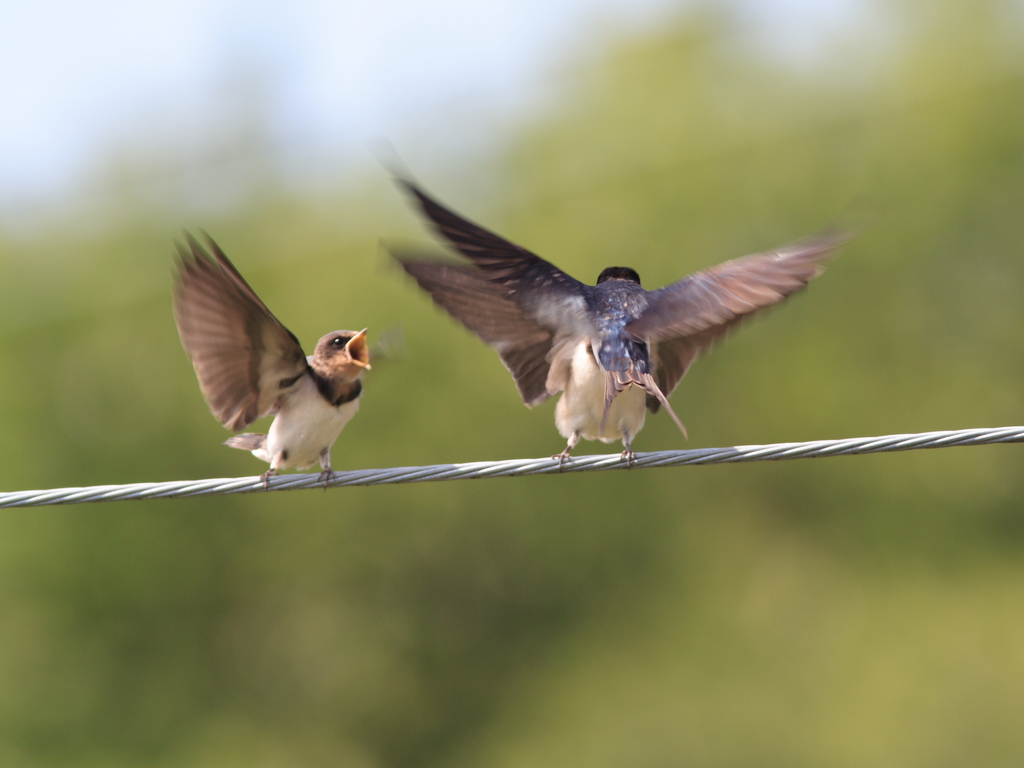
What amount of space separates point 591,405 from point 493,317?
58 cm

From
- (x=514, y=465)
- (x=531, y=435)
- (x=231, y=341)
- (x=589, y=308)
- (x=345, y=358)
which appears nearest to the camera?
(x=514, y=465)

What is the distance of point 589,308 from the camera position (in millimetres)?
5152

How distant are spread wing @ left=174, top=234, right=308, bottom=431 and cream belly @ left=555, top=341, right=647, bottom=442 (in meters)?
1.11

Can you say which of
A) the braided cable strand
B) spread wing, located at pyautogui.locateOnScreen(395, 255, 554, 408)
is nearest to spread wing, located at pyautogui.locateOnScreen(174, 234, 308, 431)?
spread wing, located at pyautogui.locateOnScreen(395, 255, 554, 408)

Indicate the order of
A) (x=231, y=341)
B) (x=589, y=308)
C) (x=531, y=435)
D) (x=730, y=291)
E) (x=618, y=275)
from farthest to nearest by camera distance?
1. (x=531, y=435)
2. (x=618, y=275)
3. (x=589, y=308)
4. (x=231, y=341)
5. (x=730, y=291)

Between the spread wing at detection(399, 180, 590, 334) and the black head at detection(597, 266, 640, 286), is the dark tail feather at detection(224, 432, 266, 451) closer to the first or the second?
the spread wing at detection(399, 180, 590, 334)

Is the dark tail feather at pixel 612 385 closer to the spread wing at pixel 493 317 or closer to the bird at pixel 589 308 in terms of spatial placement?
the bird at pixel 589 308

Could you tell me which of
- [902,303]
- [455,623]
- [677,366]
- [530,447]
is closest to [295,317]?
[530,447]

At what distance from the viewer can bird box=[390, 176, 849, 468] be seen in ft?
15.9

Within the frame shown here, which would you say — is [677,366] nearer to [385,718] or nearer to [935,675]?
[935,675]

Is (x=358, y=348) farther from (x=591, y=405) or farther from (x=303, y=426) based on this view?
(x=591, y=405)

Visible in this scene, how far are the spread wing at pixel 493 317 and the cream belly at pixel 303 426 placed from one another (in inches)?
25.2

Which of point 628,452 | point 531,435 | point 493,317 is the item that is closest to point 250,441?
point 493,317

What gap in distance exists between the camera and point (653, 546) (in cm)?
2916
